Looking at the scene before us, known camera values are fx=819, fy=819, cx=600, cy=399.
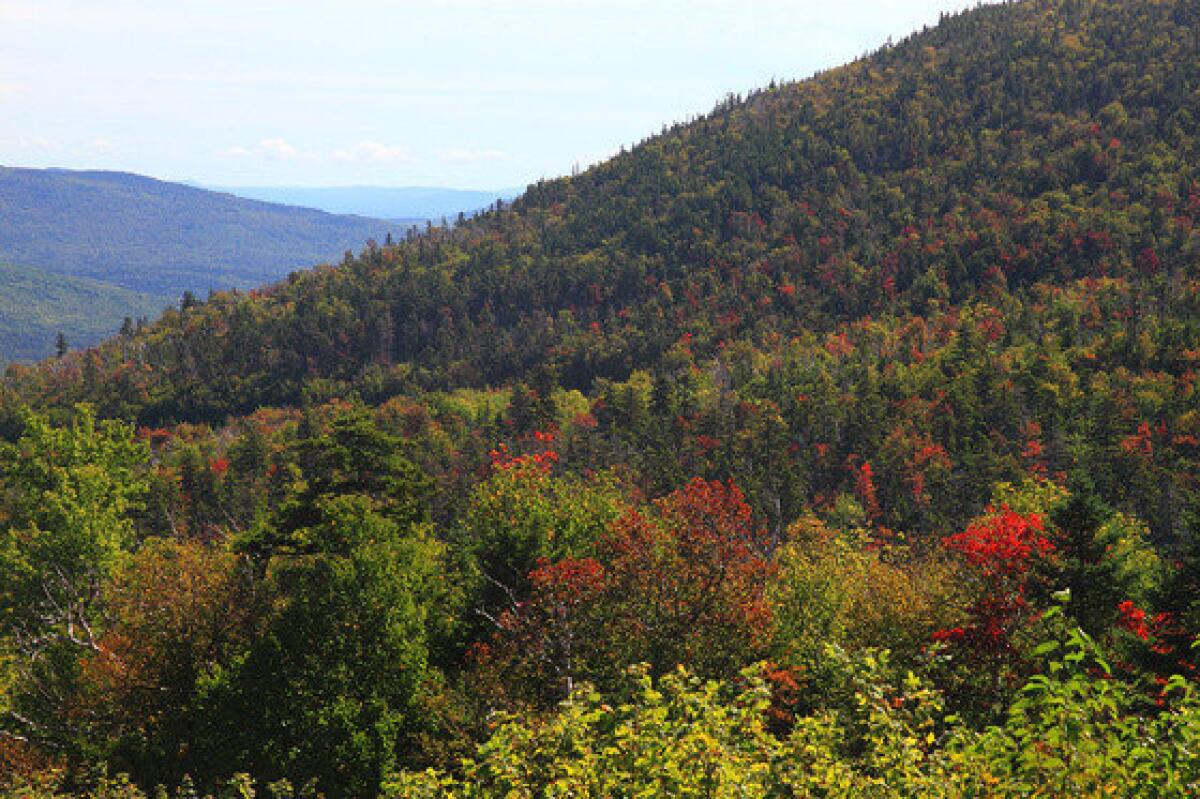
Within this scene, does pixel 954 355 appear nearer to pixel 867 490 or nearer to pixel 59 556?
pixel 867 490

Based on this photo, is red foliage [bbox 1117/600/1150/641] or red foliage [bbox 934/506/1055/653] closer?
red foliage [bbox 1117/600/1150/641]

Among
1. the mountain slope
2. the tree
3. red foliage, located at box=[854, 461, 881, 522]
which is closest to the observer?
the tree

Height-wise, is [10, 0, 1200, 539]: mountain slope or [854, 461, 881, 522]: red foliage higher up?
[10, 0, 1200, 539]: mountain slope

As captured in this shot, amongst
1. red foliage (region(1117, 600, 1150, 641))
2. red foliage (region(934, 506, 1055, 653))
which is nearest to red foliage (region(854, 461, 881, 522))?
red foliage (region(934, 506, 1055, 653))

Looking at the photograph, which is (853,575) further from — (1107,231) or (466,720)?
(1107,231)

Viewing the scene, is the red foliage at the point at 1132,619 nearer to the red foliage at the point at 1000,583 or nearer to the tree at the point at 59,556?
the red foliage at the point at 1000,583

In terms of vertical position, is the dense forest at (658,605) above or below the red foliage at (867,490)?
above

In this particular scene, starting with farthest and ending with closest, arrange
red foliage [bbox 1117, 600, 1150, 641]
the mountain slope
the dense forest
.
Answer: the mountain slope
red foliage [bbox 1117, 600, 1150, 641]
the dense forest

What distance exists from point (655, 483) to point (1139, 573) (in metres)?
74.5

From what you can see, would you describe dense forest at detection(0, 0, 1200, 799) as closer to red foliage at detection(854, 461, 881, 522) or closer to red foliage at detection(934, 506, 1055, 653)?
red foliage at detection(934, 506, 1055, 653)

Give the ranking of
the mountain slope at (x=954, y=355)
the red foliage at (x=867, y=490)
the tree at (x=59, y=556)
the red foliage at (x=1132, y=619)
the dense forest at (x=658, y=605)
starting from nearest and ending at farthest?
the dense forest at (x=658, y=605) < the red foliage at (x=1132, y=619) < the tree at (x=59, y=556) < the mountain slope at (x=954, y=355) < the red foliage at (x=867, y=490)

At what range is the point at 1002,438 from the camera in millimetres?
100438

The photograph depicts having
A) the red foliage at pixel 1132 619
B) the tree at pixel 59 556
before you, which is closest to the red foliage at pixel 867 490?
the red foliage at pixel 1132 619

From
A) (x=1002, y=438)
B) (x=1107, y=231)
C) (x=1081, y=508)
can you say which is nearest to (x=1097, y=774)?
(x=1081, y=508)
